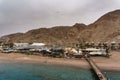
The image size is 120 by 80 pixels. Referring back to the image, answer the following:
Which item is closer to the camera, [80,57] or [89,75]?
[89,75]

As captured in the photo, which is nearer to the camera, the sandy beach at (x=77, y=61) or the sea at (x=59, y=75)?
the sea at (x=59, y=75)

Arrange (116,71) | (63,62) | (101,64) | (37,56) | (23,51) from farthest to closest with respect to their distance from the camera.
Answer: (23,51), (37,56), (63,62), (101,64), (116,71)

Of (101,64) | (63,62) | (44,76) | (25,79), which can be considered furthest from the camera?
(63,62)

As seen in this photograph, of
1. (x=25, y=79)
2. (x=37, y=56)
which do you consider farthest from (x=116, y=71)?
(x=37, y=56)

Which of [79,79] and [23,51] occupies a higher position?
[23,51]

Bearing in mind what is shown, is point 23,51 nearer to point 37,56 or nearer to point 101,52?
point 37,56

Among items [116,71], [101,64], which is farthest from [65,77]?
[101,64]

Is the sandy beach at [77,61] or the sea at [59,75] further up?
the sandy beach at [77,61]

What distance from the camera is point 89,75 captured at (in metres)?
77.7

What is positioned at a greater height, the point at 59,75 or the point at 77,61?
the point at 77,61

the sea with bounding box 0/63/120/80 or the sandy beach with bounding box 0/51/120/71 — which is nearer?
the sea with bounding box 0/63/120/80

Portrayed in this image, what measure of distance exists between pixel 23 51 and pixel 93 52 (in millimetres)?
40433

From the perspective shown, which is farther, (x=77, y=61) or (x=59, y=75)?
(x=77, y=61)

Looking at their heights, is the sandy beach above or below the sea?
above
